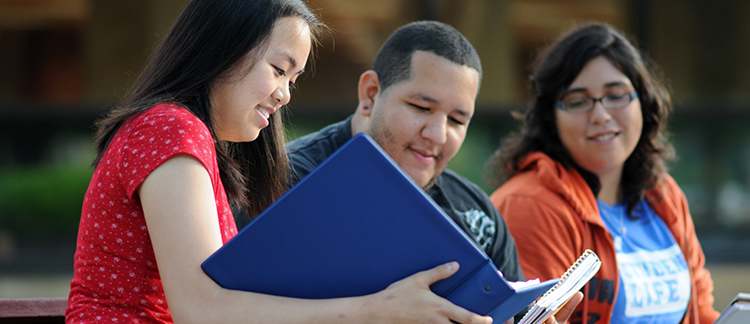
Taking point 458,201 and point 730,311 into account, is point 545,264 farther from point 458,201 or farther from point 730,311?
point 730,311

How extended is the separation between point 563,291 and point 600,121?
133cm

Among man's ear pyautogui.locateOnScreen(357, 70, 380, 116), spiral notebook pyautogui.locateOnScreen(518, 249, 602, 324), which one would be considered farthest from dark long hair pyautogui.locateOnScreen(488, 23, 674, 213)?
spiral notebook pyautogui.locateOnScreen(518, 249, 602, 324)

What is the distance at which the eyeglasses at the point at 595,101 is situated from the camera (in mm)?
2699

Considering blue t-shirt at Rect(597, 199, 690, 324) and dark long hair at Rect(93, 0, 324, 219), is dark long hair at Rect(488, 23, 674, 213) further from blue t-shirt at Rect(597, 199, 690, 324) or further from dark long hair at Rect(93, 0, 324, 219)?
dark long hair at Rect(93, 0, 324, 219)

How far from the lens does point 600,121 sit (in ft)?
8.71

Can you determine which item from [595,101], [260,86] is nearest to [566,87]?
[595,101]

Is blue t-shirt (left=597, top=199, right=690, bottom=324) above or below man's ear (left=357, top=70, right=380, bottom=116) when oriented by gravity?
below

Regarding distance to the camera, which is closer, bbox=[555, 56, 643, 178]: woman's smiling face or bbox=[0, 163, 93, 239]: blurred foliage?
bbox=[555, 56, 643, 178]: woman's smiling face

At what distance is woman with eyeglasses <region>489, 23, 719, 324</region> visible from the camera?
8.09 feet

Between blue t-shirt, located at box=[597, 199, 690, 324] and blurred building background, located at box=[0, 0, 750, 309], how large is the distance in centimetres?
248

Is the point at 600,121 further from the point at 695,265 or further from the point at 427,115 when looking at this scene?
the point at 427,115

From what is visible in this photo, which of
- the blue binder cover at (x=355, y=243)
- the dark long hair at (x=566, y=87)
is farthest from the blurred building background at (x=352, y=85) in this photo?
the blue binder cover at (x=355, y=243)

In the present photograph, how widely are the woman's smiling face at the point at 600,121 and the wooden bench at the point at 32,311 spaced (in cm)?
184

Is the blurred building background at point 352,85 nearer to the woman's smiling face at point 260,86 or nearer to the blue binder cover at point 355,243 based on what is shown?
the woman's smiling face at point 260,86
